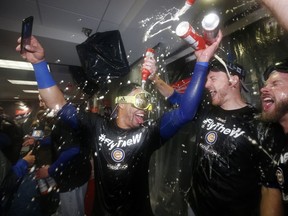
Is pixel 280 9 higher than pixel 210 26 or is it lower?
lower

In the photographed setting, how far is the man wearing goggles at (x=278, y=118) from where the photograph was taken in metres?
1.60

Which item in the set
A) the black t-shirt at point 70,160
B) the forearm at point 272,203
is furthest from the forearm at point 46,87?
the forearm at point 272,203

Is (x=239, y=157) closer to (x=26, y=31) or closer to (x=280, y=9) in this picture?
(x=280, y=9)

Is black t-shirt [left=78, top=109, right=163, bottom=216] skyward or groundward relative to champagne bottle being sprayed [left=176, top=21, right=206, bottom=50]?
groundward

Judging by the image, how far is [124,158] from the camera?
82.4 inches

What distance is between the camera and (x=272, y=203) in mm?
1722

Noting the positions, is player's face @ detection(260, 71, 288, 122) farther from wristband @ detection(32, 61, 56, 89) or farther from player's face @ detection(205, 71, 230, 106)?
wristband @ detection(32, 61, 56, 89)

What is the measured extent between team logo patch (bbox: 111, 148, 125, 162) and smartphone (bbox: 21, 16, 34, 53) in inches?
55.3

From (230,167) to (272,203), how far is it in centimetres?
45

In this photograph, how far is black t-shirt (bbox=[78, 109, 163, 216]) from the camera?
2.05 meters

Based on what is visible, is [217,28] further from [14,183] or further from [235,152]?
[14,183]

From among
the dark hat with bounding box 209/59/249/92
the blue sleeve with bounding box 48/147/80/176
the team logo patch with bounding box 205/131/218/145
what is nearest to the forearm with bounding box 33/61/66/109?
the blue sleeve with bounding box 48/147/80/176

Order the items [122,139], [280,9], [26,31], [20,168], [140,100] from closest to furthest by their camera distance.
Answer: [280,9] < [26,31] < [122,139] < [140,100] < [20,168]

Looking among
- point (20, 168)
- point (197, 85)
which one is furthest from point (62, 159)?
point (197, 85)
